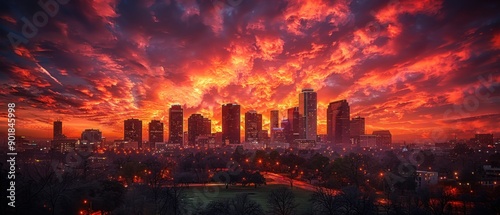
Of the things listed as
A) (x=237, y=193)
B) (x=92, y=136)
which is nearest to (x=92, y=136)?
(x=92, y=136)

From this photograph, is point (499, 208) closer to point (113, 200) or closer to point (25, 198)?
point (113, 200)

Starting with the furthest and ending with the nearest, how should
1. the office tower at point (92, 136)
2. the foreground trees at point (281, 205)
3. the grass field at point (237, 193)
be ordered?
1. the office tower at point (92, 136)
2. the grass field at point (237, 193)
3. the foreground trees at point (281, 205)

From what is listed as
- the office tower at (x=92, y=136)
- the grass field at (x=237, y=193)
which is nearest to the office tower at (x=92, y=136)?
the office tower at (x=92, y=136)

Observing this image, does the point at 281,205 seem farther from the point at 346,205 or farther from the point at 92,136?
the point at 92,136

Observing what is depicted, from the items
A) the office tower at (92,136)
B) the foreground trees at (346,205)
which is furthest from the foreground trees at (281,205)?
the office tower at (92,136)

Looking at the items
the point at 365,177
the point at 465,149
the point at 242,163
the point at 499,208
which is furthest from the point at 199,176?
the point at 465,149

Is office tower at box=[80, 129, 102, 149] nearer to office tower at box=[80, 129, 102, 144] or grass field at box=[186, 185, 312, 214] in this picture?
office tower at box=[80, 129, 102, 144]

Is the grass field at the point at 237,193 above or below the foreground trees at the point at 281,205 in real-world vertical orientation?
below

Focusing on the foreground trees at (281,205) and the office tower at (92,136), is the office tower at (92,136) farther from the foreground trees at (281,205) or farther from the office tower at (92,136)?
the foreground trees at (281,205)

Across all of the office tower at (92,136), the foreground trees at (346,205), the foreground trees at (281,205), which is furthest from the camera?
the office tower at (92,136)

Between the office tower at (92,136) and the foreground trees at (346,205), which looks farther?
the office tower at (92,136)
